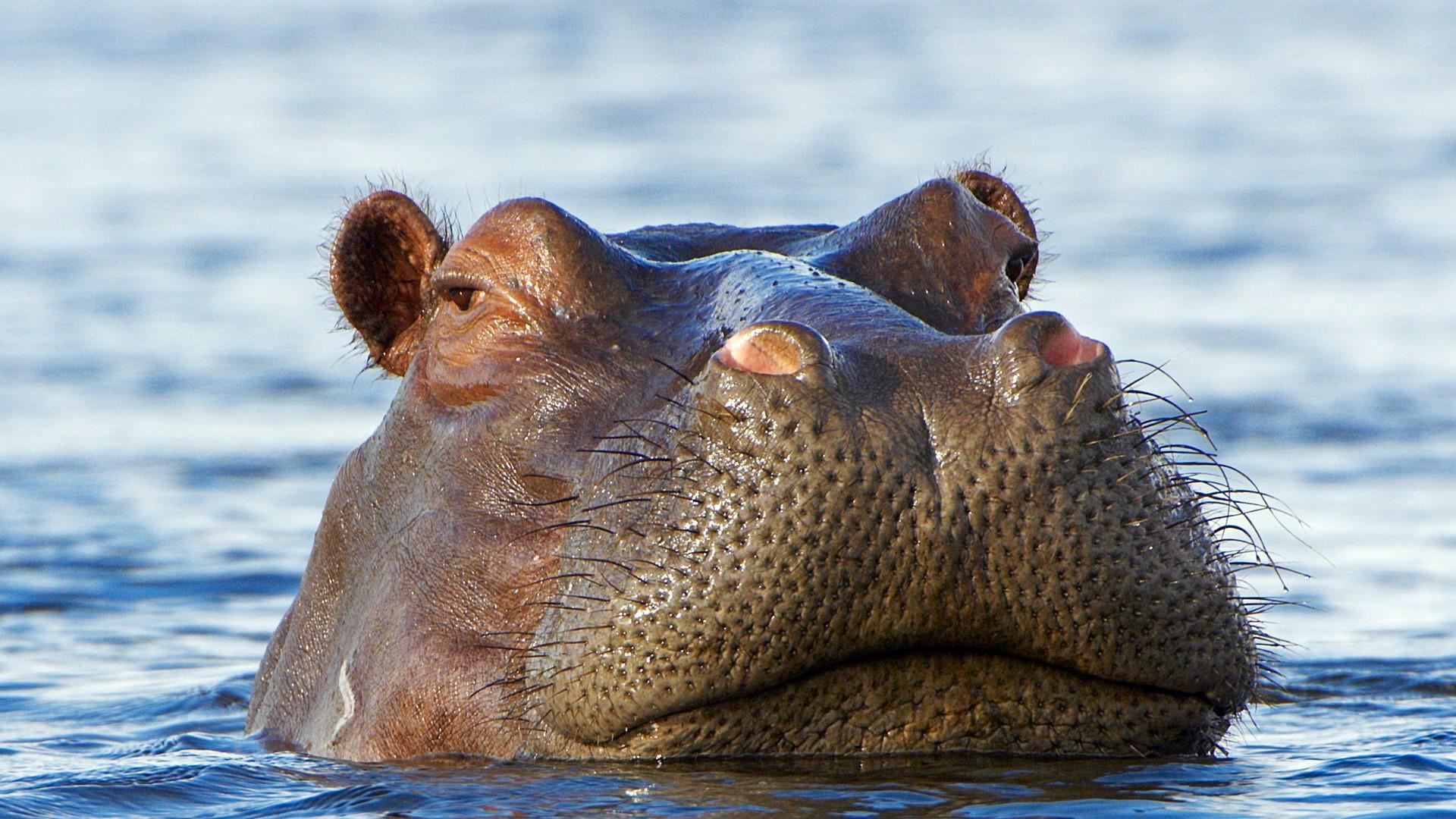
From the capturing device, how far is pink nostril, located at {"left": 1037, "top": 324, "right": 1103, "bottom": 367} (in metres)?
4.50

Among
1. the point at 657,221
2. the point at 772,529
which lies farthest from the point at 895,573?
the point at 657,221

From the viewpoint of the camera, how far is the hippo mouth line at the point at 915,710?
179 inches

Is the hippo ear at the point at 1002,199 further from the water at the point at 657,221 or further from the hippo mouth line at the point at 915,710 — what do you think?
the hippo mouth line at the point at 915,710

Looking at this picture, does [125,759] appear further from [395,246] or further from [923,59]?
[923,59]

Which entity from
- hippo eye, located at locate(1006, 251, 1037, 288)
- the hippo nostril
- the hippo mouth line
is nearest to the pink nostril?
the hippo nostril

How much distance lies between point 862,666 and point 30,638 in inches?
223

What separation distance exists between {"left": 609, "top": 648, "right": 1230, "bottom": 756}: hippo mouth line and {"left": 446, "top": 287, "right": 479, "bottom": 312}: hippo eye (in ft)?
4.56

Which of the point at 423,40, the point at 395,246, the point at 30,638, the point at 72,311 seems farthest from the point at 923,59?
the point at 395,246

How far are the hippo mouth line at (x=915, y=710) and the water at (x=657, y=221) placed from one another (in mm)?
84

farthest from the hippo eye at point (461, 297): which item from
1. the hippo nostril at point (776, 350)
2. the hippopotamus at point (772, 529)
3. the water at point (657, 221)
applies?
the hippo nostril at point (776, 350)

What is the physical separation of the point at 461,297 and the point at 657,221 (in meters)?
13.7

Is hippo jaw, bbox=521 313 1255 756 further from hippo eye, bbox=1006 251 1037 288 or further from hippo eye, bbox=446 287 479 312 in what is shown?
hippo eye, bbox=1006 251 1037 288

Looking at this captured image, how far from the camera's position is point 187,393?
49.0ft

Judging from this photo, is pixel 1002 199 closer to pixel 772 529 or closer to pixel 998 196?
→ pixel 998 196
